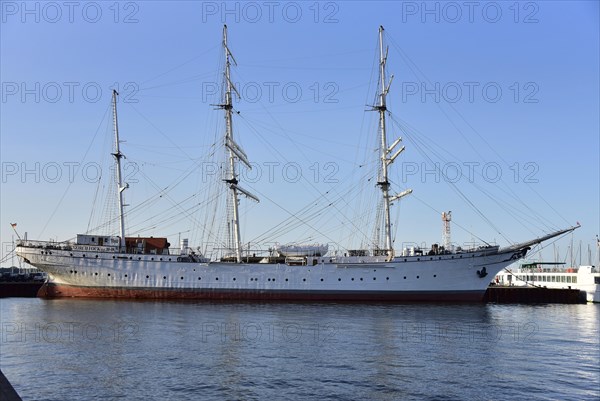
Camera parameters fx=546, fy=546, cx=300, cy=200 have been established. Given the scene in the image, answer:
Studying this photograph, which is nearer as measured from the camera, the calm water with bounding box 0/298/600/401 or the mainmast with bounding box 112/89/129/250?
the calm water with bounding box 0/298/600/401

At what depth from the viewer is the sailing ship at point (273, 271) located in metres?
53.2

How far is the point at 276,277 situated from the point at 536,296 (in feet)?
106

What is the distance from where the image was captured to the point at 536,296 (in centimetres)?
6469

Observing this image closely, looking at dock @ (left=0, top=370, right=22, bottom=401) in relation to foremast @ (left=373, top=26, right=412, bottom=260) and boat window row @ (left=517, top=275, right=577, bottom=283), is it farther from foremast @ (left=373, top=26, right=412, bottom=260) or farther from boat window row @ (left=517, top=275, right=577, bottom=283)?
boat window row @ (left=517, top=275, right=577, bottom=283)

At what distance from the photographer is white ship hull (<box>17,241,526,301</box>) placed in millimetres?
53188

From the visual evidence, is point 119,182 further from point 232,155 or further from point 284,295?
point 284,295

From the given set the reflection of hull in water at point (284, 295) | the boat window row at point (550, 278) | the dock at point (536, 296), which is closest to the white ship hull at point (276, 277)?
the reflection of hull in water at point (284, 295)

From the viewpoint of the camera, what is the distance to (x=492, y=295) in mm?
64625

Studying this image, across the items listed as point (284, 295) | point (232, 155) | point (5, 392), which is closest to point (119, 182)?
point (232, 155)

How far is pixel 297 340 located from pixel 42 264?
39263mm

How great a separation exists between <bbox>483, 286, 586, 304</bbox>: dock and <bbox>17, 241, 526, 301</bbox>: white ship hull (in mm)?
10130

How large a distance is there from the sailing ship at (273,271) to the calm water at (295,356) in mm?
13625

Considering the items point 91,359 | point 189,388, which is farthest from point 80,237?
point 189,388

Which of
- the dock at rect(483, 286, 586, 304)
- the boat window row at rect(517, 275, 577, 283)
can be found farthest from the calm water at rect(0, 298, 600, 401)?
the boat window row at rect(517, 275, 577, 283)
